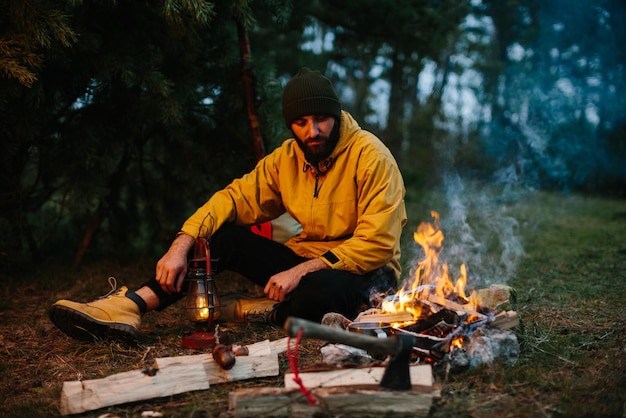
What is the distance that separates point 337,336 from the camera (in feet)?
7.64

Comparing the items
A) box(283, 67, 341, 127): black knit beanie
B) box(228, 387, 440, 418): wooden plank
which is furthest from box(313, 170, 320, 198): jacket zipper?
box(228, 387, 440, 418): wooden plank

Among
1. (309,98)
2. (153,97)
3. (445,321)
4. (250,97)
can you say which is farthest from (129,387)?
(250,97)

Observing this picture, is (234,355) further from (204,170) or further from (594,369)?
(204,170)

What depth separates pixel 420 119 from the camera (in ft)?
60.7

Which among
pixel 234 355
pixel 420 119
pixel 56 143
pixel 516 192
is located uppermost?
pixel 420 119

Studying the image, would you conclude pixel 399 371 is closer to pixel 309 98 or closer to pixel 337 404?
pixel 337 404

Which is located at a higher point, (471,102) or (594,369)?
(471,102)

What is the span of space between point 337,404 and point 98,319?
1.66 meters

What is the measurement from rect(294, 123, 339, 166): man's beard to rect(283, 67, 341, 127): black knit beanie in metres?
0.14

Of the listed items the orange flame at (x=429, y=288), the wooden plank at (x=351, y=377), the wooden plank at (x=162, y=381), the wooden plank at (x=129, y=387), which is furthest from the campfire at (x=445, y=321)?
the wooden plank at (x=129, y=387)

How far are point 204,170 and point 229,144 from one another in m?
0.35

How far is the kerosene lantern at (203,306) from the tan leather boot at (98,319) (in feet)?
1.14

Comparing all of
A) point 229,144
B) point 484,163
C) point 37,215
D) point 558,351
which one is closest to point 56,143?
point 37,215

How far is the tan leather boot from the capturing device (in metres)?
3.33
